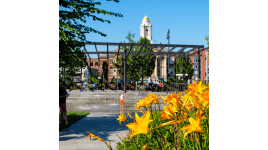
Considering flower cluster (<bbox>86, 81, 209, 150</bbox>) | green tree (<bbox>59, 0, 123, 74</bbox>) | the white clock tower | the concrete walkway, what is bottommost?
the concrete walkway

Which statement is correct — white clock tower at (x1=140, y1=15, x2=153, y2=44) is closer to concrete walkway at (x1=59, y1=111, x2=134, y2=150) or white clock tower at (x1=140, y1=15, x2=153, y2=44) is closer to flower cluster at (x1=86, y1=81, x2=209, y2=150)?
concrete walkway at (x1=59, y1=111, x2=134, y2=150)

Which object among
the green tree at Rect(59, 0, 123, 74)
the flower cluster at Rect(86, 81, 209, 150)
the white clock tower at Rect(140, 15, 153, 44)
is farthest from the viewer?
the white clock tower at Rect(140, 15, 153, 44)

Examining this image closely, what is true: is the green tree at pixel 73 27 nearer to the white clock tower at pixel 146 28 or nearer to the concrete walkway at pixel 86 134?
the concrete walkway at pixel 86 134

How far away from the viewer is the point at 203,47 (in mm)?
17391

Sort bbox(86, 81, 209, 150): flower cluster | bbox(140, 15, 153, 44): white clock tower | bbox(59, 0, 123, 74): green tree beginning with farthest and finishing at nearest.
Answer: bbox(140, 15, 153, 44): white clock tower < bbox(59, 0, 123, 74): green tree < bbox(86, 81, 209, 150): flower cluster

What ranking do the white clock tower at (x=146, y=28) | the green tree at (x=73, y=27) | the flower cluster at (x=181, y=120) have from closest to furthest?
the flower cluster at (x=181, y=120) → the green tree at (x=73, y=27) → the white clock tower at (x=146, y=28)

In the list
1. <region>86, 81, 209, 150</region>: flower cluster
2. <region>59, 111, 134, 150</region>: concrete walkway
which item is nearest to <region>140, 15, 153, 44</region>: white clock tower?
<region>59, 111, 134, 150</region>: concrete walkway

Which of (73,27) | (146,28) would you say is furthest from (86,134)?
(146,28)

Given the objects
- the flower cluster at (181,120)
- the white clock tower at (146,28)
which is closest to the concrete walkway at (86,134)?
the flower cluster at (181,120)

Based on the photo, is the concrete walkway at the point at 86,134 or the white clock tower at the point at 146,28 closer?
the concrete walkway at the point at 86,134
